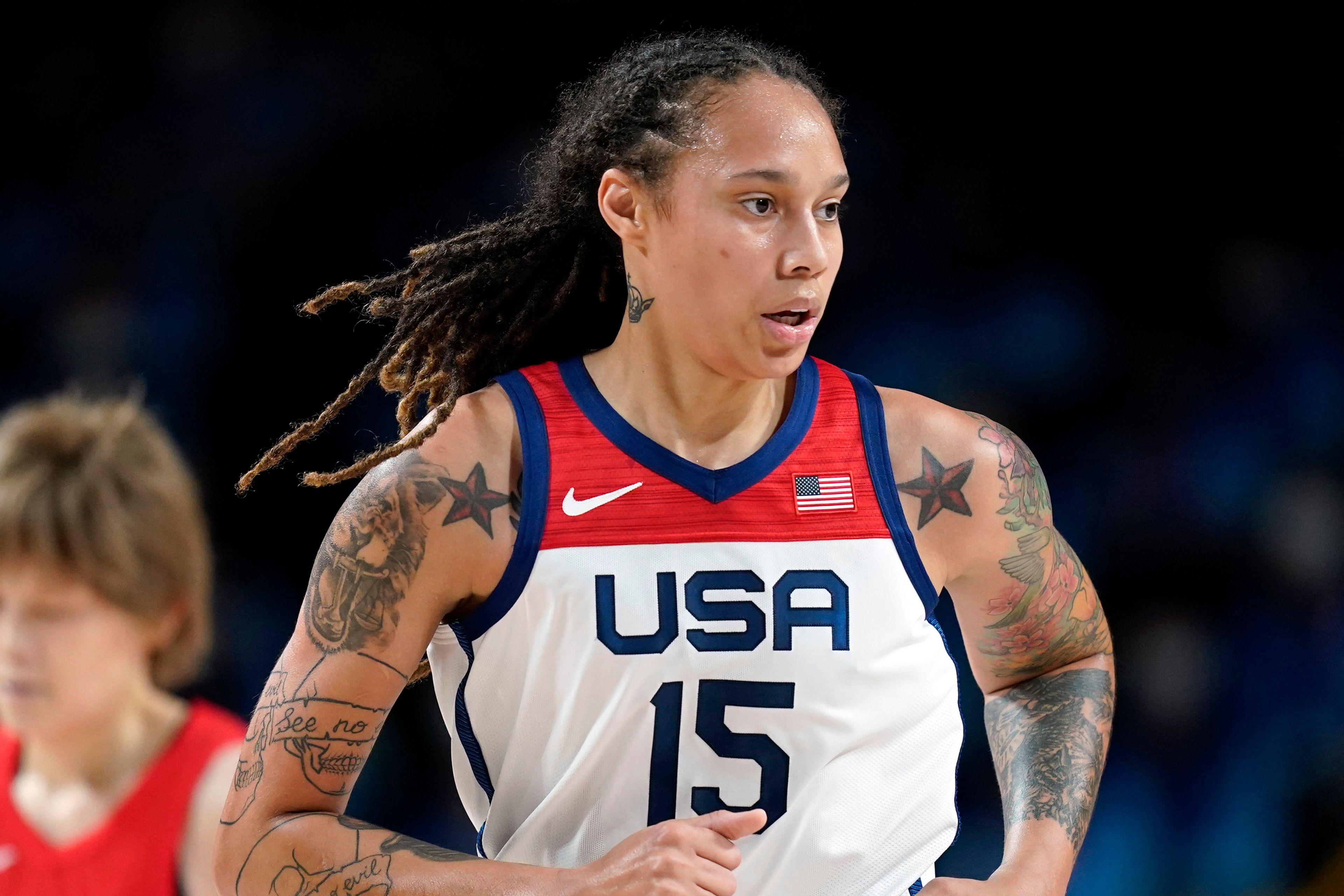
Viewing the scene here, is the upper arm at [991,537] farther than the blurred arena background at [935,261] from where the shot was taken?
Result: No

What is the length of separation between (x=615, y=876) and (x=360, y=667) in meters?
0.51

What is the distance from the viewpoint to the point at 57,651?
2.73 meters

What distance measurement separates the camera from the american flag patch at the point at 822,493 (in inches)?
90.7

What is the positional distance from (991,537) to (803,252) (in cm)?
59

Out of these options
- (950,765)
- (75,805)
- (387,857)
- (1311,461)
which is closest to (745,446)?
(950,765)

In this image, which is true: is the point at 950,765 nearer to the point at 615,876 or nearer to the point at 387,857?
the point at 615,876

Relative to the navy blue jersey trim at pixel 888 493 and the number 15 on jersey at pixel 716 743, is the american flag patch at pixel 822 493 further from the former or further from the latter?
the number 15 on jersey at pixel 716 743

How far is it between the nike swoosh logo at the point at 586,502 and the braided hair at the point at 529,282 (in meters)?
0.38

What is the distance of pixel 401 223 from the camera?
16.2 ft

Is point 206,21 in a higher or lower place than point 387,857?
higher

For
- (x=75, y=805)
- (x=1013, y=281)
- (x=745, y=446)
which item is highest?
(x=1013, y=281)

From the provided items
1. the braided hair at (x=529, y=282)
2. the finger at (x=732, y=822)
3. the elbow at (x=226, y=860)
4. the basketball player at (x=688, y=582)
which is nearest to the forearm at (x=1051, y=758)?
the basketball player at (x=688, y=582)

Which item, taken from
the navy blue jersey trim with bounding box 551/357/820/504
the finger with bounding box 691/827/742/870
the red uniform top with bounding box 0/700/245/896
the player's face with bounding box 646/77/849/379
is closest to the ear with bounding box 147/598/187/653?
the red uniform top with bounding box 0/700/245/896

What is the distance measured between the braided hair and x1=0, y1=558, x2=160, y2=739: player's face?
0.51 meters
